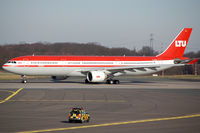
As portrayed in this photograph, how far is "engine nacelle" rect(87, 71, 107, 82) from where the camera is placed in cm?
4419

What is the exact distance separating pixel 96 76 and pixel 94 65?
4131mm

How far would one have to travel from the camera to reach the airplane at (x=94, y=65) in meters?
45.0

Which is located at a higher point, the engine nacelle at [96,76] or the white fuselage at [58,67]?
the white fuselage at [58,67]

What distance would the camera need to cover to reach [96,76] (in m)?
44.3

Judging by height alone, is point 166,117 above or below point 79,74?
below

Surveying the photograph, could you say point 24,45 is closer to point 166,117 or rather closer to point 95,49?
point 95,49

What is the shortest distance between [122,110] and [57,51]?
10802cm

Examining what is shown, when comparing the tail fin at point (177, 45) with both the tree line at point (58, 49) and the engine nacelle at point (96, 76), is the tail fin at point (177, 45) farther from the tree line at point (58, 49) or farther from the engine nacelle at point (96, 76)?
the tree line at point (58, 49)

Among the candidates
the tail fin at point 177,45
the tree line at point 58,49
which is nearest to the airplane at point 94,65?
the tail fin at point 177,45

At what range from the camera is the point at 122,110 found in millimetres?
19828

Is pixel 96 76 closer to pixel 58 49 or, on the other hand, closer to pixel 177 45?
pixel 177 45

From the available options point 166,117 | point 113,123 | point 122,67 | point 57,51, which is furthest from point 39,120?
point 57,51

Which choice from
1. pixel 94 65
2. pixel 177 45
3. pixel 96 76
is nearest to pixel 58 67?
pixel 94 65

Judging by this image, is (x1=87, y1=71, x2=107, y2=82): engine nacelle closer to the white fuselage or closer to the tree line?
the white fuselage
